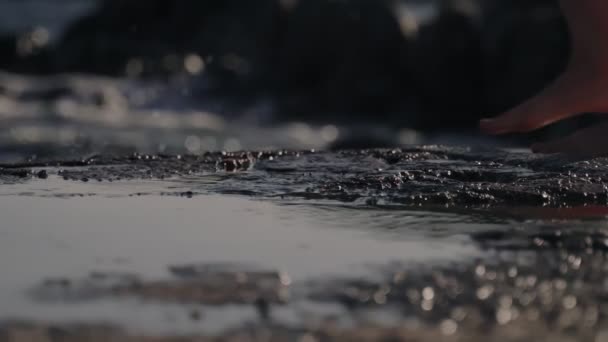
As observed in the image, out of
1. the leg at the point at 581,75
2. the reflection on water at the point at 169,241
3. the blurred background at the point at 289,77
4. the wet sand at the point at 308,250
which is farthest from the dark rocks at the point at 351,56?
the reflection on water at the point at 169,241

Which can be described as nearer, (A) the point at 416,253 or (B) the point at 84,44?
(A) the point at 416,253

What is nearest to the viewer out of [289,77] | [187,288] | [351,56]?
[187,288]

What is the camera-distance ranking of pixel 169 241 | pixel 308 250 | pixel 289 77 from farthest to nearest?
1. pixel 289 77
2. pixel 169 241
3. pixel 308 250

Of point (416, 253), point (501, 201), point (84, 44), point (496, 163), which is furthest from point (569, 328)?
point (84, 44)

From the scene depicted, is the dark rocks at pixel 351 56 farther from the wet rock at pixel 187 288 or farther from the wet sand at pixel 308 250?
the wet rock at pixel 187 288

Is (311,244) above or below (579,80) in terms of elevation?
below

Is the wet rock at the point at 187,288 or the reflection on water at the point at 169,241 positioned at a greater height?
the reflection on water at the point at 169,241

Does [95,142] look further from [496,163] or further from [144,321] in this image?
[144,321]

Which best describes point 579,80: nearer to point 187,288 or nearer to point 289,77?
point 187,288

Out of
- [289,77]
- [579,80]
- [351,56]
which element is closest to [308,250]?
[579,80]
